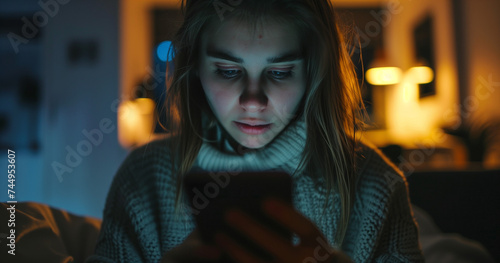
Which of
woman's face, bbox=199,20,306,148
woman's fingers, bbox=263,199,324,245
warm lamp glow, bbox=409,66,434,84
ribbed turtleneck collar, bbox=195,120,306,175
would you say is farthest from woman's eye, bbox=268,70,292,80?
warm lamp glow, bbox=409,66,434,84

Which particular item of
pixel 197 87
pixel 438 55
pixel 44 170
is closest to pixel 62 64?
pixel 44 170

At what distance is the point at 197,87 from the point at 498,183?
2.97 feet

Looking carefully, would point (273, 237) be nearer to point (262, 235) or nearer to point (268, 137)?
point (262, 235)

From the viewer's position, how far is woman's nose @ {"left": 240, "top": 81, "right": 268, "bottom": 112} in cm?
56

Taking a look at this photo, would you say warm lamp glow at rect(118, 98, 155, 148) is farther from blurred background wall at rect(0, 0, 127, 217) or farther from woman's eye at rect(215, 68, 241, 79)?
woman's eye at rect(215, 68, 241, 79)

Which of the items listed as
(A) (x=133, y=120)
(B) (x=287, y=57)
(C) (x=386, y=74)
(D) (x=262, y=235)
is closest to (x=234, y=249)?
(D) (x=262, y=235)

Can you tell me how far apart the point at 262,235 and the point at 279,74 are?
0.26 m

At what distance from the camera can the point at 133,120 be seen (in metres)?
3.25

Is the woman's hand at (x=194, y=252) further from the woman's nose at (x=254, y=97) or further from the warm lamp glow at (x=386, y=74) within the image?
the warm lamp glow at (x=386, y=74)

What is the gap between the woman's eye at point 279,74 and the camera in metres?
0.57

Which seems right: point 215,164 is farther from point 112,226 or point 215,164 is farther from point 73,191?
point 73,191

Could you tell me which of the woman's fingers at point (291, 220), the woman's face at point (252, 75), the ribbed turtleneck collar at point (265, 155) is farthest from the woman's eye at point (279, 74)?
the woman's fingers at point (291, 220)

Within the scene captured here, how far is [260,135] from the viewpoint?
0.61m

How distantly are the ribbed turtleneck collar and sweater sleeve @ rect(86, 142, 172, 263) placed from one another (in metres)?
0.12
